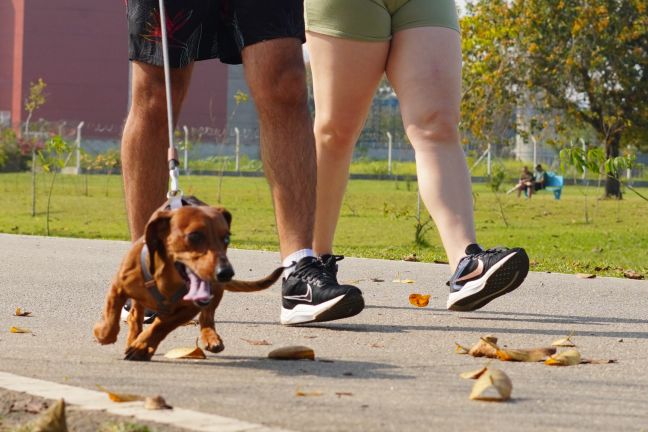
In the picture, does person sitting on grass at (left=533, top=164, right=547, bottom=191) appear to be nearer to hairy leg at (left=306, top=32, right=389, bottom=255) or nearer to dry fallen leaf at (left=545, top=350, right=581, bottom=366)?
hairy leg at (left=306, top=32, right=389, bottom=255)

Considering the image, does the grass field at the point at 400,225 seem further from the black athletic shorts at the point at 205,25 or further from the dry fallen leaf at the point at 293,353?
the dry fallen leaf at the point at 293,353

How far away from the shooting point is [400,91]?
5.14 meters

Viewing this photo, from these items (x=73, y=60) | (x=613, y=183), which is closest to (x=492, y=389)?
(x=613, y=183)

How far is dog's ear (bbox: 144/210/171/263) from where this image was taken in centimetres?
344

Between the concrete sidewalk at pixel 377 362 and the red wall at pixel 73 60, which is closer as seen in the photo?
the concrete sidewalk at pixel 377 362

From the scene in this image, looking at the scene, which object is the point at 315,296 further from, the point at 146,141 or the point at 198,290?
the point at 198,290

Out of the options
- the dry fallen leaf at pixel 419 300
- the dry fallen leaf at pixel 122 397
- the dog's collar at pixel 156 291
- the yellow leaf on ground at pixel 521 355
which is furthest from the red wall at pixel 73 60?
the dry fallen leaf at pixel 122 397

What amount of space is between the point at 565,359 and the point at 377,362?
576mm

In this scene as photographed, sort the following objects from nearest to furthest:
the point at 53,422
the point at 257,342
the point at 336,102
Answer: the point at 53,422 < the point at 257,342 < the point at 336,102

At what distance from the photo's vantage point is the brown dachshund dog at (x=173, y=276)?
3318mm

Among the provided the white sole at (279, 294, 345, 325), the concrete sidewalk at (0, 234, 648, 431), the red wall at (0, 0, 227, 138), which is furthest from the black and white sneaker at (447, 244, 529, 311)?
the red wall at (0, 0, 227, 138)

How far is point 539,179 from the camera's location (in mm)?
33938

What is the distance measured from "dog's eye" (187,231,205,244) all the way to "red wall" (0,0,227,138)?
54.8 metres

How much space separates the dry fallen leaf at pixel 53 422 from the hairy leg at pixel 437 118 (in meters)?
2.62
